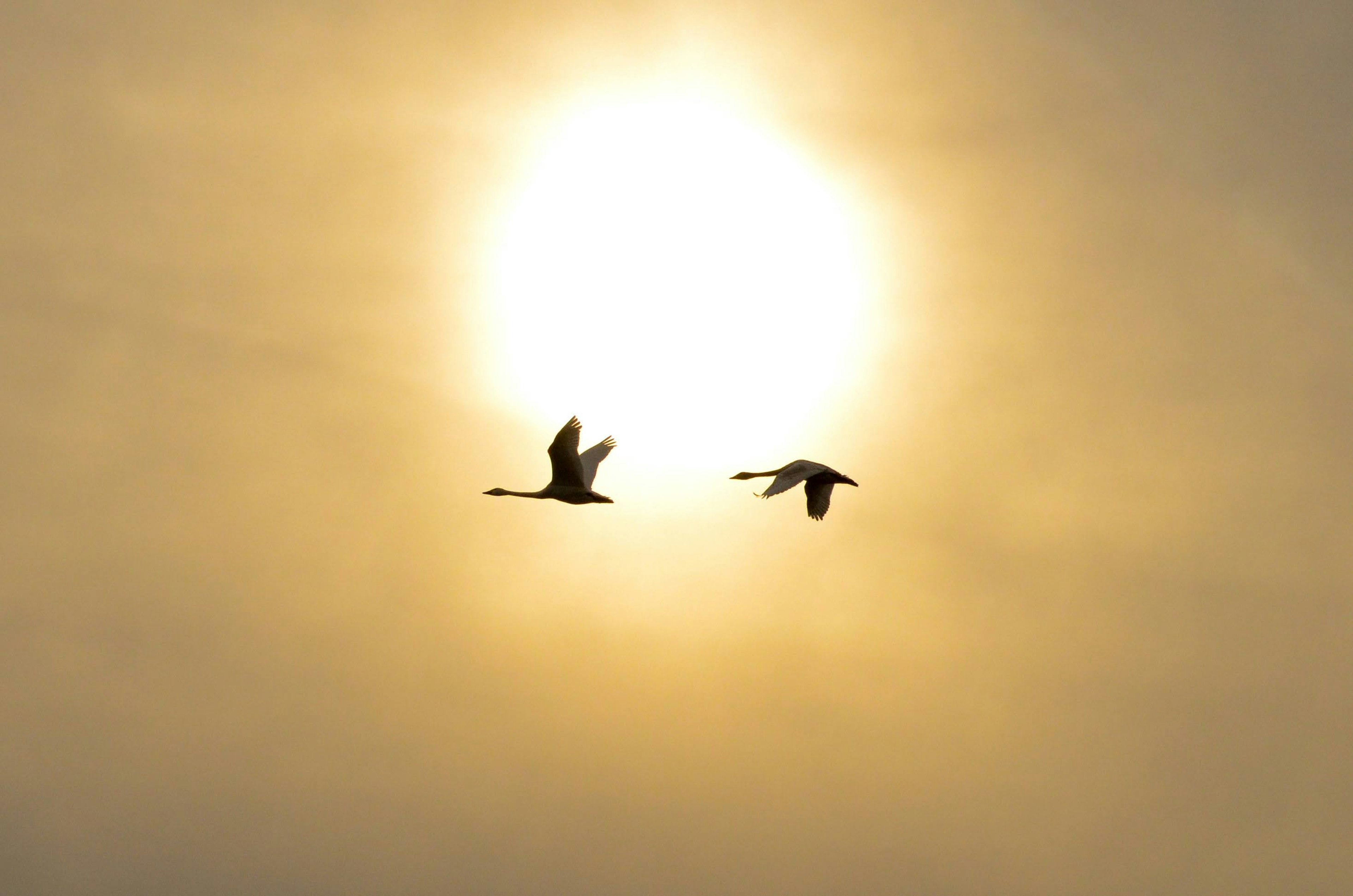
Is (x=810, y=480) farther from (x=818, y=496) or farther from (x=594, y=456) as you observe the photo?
(x=594, y=456)

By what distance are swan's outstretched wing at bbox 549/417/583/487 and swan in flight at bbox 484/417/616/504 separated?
0.01 meters

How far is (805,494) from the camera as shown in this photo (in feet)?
139

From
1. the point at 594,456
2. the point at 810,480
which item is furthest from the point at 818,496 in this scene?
the point at 594,456

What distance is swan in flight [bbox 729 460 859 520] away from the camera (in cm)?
3772

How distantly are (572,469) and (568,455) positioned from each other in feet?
2.24

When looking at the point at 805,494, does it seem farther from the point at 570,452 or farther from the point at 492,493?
the point at 492,493

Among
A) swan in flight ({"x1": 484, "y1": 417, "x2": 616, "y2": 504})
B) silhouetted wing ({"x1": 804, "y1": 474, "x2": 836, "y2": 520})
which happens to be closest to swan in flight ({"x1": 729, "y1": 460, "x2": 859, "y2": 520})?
silhouetted wing ({"x1": 804, "y1": 474, "x2": 836, "y2": 520})

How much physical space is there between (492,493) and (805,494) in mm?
11031

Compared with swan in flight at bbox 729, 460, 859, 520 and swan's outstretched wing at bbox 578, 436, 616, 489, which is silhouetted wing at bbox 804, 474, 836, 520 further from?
swan's outstretched wing at bbox 578, 436, 616, 489

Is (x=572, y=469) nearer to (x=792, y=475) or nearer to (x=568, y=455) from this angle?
(x=568, y=455)

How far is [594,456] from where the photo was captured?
143 ft

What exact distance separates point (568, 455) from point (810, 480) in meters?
8.18

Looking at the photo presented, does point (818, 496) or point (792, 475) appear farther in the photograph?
point (818, 496)

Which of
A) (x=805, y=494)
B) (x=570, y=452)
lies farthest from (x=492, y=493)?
(x=805, y=494)
